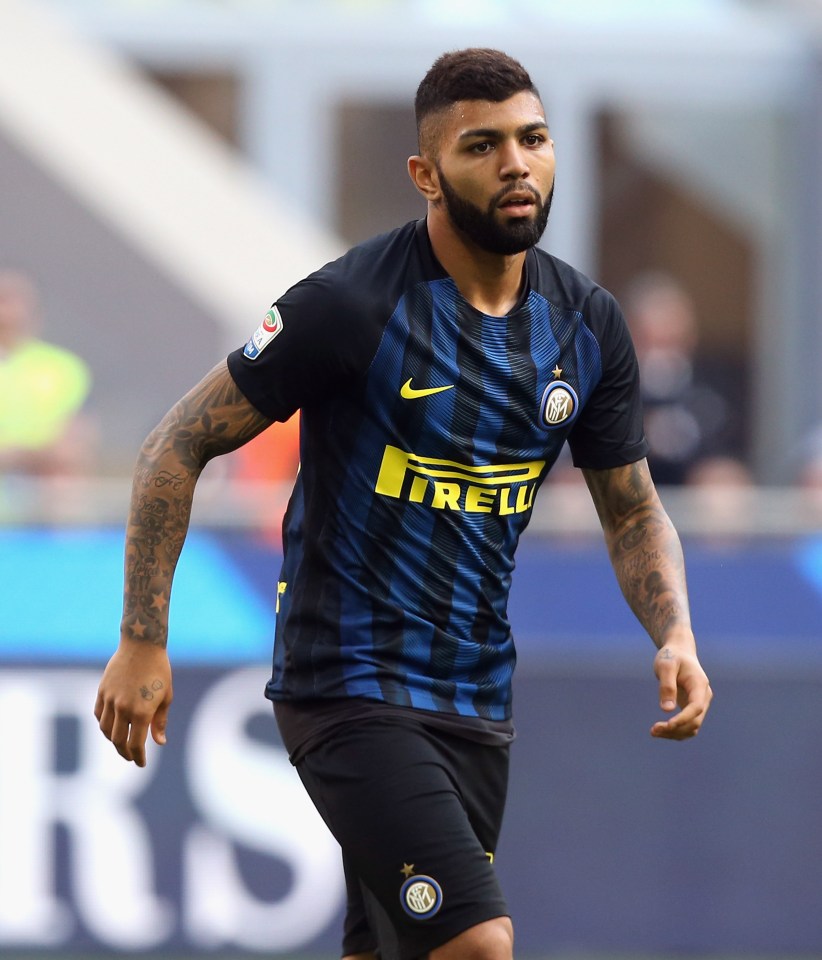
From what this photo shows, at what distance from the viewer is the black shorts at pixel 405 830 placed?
365 cm

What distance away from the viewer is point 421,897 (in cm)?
367

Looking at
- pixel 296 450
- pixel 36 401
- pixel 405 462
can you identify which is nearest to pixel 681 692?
pixel 405 462

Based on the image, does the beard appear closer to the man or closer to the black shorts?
the man

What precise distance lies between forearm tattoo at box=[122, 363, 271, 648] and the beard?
1.95 feet

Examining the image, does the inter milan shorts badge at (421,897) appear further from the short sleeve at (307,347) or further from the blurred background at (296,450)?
the blurred background at (296,450)

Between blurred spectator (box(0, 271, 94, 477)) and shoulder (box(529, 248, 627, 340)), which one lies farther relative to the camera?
blurred spectator (box(0, 271, 94, 477))

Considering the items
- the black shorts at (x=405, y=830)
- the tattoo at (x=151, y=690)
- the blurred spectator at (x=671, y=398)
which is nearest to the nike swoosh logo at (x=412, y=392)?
the black shorts at (x=405, y=830)

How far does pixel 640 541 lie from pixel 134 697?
4.06 ft

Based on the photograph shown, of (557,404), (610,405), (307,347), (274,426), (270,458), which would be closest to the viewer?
(307,347)

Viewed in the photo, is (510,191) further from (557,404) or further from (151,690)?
(151,690)

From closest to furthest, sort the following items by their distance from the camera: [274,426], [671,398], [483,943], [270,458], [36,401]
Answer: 1. [483,943]
2. [270,458]
3. [274,426]
4. [36,401]
5. [671,398]

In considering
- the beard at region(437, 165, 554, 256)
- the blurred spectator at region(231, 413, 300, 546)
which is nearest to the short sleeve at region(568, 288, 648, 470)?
the beard at region(437, 165, 554, 256)

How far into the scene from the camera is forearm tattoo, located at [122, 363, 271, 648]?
3807 mm

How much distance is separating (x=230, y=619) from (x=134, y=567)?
10.8 ft
